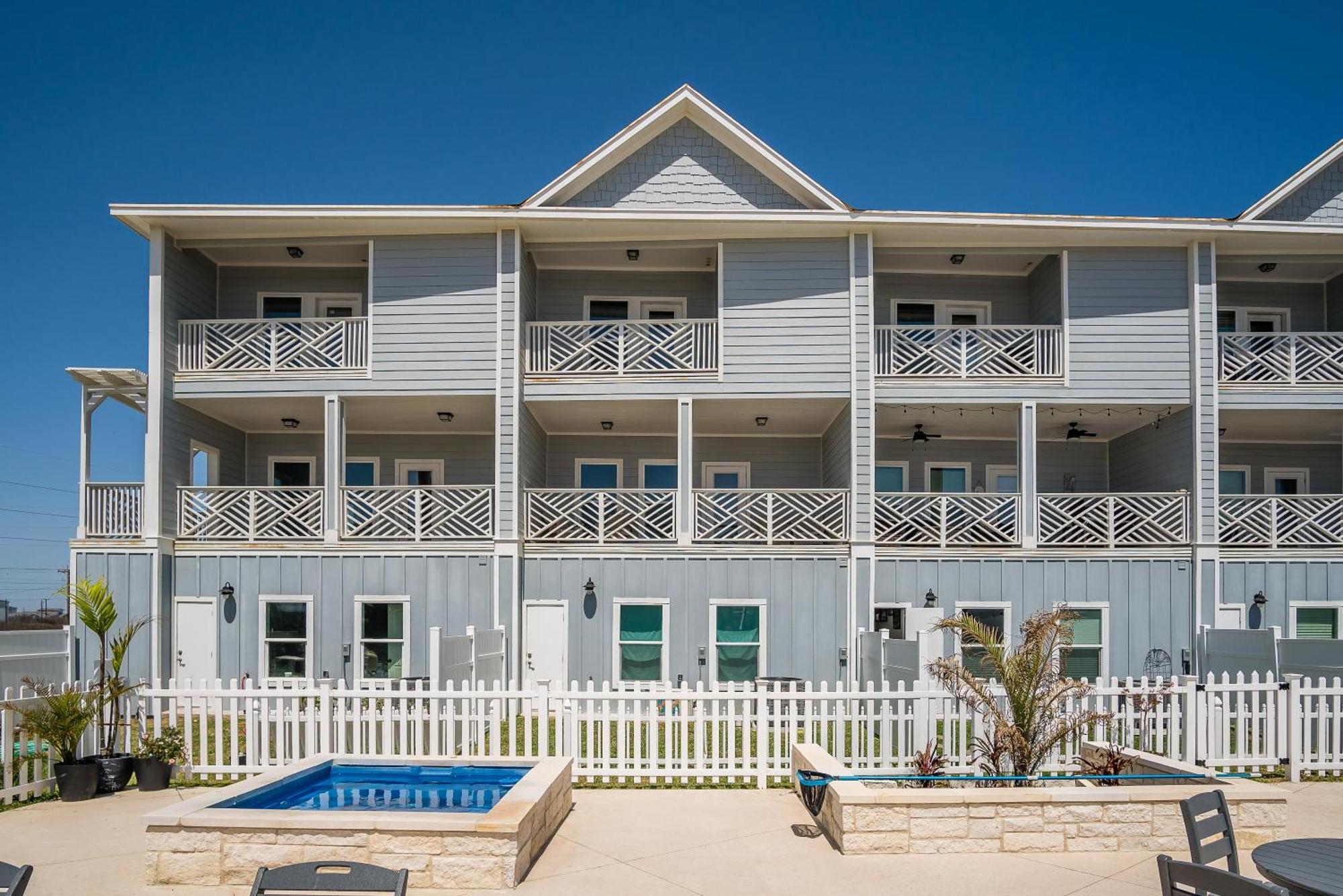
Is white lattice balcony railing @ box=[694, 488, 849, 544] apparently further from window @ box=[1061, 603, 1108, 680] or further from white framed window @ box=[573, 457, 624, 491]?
window @ box=[1061, 603, 1108, 680]

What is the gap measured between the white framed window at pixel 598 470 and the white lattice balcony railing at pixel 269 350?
16.3ft

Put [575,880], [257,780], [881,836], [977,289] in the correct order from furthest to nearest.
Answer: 1. [977,289]
2. [257,780]
3. [881,836]
4. [575,880]

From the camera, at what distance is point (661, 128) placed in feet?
60.2

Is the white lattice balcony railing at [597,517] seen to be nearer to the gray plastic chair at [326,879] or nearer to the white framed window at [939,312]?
the white framed window at [939,312]

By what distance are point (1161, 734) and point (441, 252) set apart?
1349 centimetres

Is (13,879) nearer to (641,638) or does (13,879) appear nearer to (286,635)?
(641,638)

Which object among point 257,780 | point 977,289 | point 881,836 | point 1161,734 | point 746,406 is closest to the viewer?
point 881,836

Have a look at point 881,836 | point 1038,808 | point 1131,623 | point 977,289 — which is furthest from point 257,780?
point 977,289

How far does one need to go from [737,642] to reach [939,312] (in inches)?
315

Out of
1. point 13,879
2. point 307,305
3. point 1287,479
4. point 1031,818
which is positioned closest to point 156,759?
point 13,879

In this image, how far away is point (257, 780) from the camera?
8.93 metres

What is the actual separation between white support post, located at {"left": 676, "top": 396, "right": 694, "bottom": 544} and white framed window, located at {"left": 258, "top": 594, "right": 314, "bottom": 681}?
656cm

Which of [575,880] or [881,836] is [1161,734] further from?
[575,880]

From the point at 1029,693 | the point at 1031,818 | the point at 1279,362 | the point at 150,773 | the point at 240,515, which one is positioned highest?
the point at 1279,362
